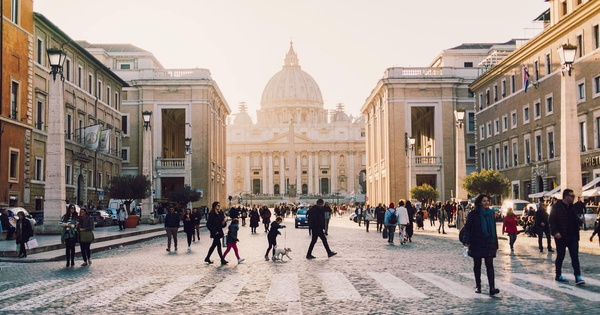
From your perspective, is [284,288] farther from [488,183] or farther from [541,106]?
[541,106]

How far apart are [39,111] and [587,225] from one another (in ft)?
105

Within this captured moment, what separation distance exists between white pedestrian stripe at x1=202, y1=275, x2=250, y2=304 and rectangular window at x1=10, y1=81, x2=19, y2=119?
27453mm

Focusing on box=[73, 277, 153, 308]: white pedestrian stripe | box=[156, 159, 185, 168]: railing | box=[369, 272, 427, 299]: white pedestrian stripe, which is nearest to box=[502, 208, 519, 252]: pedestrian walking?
box=[369, 272, 427, 299]: white pedestrian stripe

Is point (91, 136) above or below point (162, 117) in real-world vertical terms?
below

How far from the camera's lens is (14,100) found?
38.4 m

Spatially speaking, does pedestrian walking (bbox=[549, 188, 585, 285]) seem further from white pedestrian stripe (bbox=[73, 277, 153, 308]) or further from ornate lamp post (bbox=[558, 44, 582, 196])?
ornate lamp post (bbox=[558, 44, 582, 196])

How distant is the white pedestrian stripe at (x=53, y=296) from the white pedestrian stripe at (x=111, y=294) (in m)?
0.57

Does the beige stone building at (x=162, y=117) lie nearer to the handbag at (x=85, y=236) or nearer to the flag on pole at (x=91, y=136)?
the flag on pole at (x=91, y=136)

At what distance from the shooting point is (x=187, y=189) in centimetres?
5791

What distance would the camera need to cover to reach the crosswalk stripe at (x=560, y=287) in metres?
11.1

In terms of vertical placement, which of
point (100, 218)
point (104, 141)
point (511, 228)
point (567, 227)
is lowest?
point (100, 218)

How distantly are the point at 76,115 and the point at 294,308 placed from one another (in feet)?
142

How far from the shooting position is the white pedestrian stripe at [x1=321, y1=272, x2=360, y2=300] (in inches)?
445

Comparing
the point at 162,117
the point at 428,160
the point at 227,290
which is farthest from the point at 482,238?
the point at 162,117
